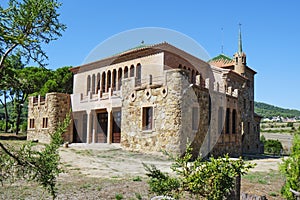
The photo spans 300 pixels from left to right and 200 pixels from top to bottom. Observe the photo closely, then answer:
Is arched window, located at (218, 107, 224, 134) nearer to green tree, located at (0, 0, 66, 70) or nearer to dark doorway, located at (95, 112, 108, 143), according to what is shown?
dark doorway, located at (95, 112, 108, 143)

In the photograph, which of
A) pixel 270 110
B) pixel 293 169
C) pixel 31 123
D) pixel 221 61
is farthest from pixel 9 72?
pixel 270 110

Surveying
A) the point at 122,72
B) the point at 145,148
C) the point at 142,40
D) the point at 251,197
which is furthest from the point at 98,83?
the point at 251,197

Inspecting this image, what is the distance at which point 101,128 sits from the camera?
2553cm

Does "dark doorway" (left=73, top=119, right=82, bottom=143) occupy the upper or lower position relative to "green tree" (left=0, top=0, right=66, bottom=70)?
lower

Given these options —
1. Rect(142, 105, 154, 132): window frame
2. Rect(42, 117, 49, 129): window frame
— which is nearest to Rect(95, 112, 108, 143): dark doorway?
Rect(42, 117, 49, 129): window frame

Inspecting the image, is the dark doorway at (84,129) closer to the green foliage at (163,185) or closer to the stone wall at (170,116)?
the stone wall at (170,116)

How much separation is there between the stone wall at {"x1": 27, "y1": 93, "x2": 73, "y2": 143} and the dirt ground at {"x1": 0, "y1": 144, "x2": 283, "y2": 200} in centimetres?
938

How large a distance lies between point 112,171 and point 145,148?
5.71 m

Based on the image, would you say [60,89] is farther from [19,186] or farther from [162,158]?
[19,186]

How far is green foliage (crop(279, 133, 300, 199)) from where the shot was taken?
23.5 ft

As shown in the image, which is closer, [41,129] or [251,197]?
[251,197]

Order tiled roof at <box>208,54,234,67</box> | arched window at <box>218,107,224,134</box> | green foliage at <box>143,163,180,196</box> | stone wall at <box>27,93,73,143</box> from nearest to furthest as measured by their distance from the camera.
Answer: green foliage at <box>143,163,180,196</box>
arched window at <box>218,107,224,134</box>
stone wall at <box>27,93,73,143</box>
tiled roof at <box>208,54,234,67</box>

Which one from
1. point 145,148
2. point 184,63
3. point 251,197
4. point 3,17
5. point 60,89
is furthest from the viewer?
point 60,89

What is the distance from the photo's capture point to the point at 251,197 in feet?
17.8
